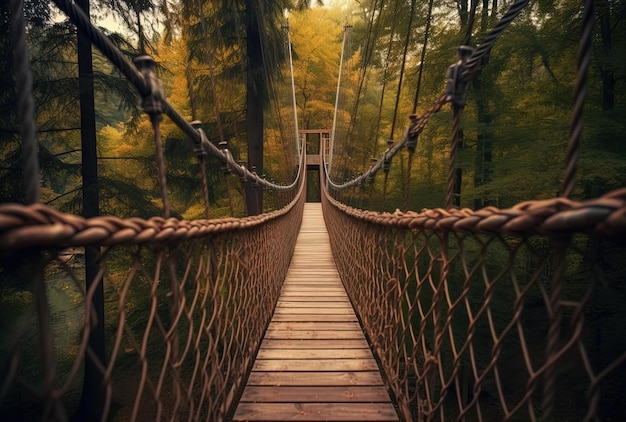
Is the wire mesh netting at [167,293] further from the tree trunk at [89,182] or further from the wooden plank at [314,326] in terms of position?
the tree trunk at [89,182]

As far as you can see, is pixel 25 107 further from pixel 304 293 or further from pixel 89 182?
pixel 89 182

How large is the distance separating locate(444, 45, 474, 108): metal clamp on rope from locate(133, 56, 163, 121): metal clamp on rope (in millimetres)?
893

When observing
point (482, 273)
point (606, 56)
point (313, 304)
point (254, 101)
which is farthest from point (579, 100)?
point (254, 101)

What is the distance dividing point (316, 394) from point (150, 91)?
1155mm

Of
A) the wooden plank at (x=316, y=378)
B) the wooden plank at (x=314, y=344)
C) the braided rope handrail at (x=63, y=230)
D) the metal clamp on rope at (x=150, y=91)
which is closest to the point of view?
the braided rope handrail at (x=63, y=230)

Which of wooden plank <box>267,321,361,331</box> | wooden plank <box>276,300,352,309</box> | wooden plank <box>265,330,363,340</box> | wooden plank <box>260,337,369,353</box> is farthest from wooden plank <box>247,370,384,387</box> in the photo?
wooden plank <box>276,300,352,309</box>

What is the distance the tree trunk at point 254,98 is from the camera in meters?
5.37

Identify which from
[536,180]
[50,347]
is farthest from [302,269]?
[50,347]

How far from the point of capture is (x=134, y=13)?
13.2 ft

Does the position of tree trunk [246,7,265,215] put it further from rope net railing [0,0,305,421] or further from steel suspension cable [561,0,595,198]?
steel suspension cable [561,0,595,198]

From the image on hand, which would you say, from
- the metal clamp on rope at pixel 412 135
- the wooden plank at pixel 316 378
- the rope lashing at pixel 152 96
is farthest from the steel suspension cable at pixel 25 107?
the metal clamp on rope at pixel 412 135

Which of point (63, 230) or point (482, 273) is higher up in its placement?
point (63, 230)

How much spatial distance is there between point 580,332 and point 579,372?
17.4 ft

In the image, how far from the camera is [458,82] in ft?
3.44
